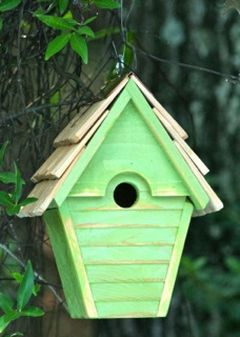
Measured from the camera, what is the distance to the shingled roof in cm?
Answer: 208

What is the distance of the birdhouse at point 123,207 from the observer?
2.11 m

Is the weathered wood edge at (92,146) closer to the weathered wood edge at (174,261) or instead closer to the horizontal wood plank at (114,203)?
the horizontal wood plank at (114,203)

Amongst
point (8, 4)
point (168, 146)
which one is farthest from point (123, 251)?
point (8, 4)

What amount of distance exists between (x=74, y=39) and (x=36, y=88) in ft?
1.83

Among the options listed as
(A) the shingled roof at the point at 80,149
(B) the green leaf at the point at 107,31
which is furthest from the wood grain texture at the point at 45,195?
(B) the green leaf at the point at 107,31

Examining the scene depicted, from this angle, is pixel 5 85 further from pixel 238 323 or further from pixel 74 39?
pixel 238 323

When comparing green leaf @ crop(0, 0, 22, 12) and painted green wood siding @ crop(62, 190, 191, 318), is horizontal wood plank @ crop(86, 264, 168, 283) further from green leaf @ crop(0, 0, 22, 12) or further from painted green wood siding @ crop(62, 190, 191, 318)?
green leaf @ crop(0, 0, 22, 12)

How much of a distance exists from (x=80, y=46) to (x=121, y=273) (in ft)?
1.39

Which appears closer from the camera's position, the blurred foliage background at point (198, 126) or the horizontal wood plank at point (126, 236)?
the horizontal wood plank at point (126, 236)

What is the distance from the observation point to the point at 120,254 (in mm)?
2131

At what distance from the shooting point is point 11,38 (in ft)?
8.13

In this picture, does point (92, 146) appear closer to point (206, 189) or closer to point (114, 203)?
point (114, 203)

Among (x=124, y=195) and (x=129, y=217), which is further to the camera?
(x=124, y=195)

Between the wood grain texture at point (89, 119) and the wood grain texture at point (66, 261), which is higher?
the wood grain texture at point (89, 119)
